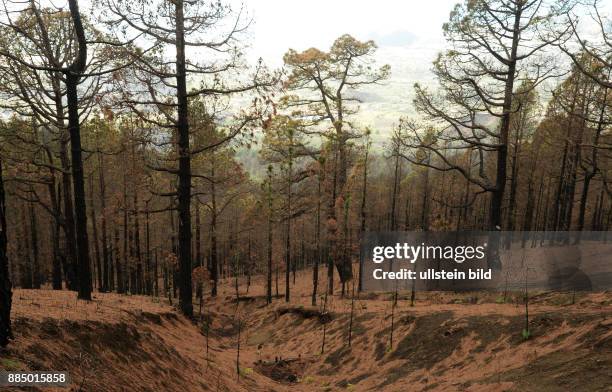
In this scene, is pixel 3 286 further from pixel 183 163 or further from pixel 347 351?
pixel 347 351

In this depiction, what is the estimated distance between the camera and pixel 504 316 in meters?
9.98

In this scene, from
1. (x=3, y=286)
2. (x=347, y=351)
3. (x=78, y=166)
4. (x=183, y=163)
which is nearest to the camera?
(x=3, y=286)

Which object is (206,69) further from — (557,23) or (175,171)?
(557,23)

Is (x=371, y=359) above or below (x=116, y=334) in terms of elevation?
below

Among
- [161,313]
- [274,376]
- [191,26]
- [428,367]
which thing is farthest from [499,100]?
[161,313]

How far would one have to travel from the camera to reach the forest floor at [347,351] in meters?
5.72

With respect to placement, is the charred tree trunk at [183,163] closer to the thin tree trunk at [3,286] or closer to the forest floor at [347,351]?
the forest floor at [347,351]

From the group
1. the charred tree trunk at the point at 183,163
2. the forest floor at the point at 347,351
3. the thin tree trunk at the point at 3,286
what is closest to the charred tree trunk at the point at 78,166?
the forest floor at the point at 347,351

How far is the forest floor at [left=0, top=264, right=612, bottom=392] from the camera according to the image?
225 inches

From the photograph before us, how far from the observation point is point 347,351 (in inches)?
480

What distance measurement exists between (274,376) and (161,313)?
406 cm

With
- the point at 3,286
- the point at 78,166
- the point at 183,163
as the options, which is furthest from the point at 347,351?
the point at 3,286

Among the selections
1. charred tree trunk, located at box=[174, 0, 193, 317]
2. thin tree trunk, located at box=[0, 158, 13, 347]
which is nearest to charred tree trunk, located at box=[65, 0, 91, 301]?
charred tree trunk, located at box=[174, 0, 193, 317]

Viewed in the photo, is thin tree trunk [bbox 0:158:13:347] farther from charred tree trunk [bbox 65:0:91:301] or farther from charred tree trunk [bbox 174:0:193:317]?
charred tree trunk [bbox 174:0:193:317]
